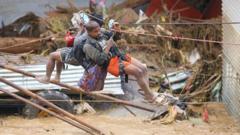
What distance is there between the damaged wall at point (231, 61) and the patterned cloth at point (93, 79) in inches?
157

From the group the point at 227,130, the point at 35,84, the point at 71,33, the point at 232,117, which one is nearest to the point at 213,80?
the point at 232,117

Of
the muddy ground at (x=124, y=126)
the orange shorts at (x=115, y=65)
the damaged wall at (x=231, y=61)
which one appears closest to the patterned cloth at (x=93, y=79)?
the orange shorts at (x=115, y=65)

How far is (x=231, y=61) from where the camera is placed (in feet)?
51.0

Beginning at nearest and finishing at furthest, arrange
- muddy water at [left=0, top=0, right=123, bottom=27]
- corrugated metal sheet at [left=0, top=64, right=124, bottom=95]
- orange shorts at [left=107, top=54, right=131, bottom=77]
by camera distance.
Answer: orange shorts at [left=107, top=54, right=131, bottom=77] < corrugated metal sheet at [left=0, top=64, right=124, bottom=95] < muddy water at [left=0, top=0, right=123, bottom=27]

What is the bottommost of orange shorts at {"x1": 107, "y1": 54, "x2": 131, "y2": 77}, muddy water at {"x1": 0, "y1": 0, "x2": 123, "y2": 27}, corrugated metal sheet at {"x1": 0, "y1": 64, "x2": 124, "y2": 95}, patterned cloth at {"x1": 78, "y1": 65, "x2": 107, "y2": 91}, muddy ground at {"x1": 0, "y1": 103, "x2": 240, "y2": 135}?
muddy ground at {"x1": 0, "y1": 103, "x2": 240, "y2": 135}

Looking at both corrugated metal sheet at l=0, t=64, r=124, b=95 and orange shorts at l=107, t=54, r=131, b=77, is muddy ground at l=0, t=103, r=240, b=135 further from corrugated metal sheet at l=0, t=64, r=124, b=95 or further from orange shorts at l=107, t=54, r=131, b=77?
orange shorts at l=107, t=54, r=131, b=77

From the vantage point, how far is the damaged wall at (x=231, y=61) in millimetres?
14820

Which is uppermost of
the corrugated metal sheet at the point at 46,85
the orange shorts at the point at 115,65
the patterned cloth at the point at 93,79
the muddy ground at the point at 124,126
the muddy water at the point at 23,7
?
the muddy water at the point at 23,7

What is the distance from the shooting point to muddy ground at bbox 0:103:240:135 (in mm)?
13781

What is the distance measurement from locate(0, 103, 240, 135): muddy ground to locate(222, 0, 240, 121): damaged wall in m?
0.37

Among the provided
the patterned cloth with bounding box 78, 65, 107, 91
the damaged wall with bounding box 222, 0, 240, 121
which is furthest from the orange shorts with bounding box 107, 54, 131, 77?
the damaged wall with bounding box 222, 0, 240, 121

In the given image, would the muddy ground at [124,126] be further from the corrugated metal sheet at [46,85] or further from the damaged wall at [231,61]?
the corrugated metal sheet at [46,85]

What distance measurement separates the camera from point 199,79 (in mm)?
17234

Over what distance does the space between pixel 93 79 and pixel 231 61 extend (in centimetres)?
490
